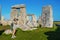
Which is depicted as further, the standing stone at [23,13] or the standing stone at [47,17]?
the standing stone at [23,13]

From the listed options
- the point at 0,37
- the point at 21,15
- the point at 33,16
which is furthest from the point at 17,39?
the point at 33,16

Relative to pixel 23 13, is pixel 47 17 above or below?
below

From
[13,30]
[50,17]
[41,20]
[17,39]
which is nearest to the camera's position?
[17,39]

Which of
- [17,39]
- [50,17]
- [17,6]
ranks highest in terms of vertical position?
[17,6]

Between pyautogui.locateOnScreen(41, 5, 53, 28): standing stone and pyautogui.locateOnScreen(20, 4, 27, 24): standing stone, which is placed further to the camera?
pyautogui.locateOnScreen(20, 4, 27, 24): standing stone

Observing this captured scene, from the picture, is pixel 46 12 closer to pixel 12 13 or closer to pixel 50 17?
pixel 50 17

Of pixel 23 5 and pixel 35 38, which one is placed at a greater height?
pixel 23 5

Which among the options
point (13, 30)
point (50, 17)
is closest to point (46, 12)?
point (50, 17)

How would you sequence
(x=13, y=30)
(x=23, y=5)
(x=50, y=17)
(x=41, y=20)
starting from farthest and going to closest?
(x=23, y=5) → (x=41, y=20) → (x=50, y=17) → (x=13, y=30)

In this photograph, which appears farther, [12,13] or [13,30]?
[12,13]

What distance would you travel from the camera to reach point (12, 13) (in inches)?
1220

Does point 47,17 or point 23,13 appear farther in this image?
point 23,13

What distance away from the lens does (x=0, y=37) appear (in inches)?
688

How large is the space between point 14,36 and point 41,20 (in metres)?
11.7
